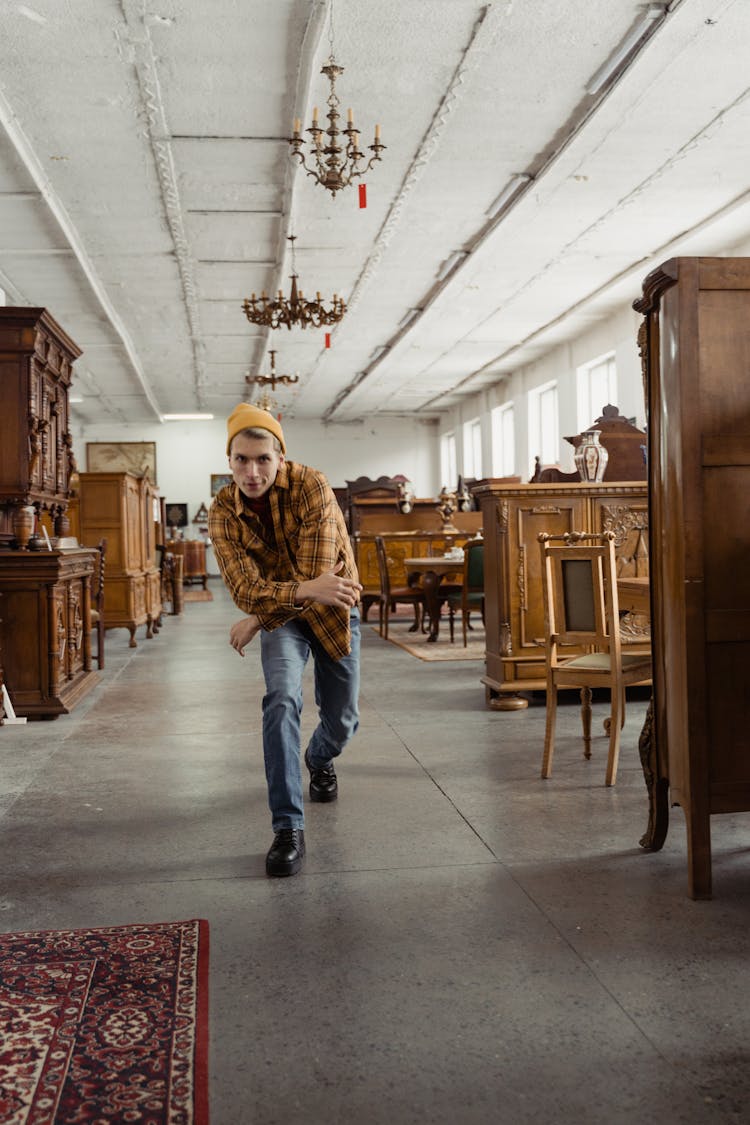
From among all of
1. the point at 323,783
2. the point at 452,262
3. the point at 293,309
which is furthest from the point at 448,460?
the point at 323,783

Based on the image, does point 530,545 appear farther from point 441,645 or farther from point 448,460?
point 448,460

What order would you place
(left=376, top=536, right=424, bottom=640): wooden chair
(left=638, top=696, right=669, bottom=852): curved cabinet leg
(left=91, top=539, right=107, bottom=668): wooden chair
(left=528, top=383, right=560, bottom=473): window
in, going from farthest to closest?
(left=528, top=383, right=560, bottom=473): window → (left=376, top=536, right=424, bottom=640): wooden chair → (left=91, top=539, right=107, bottom=668): wooden chair → (left=638, top=696, right=669, bottom=852): curved cabinet leg

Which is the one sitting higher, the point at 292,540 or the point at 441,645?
the point at 292,540

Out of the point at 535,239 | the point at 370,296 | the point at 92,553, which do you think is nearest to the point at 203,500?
the point at 370,296

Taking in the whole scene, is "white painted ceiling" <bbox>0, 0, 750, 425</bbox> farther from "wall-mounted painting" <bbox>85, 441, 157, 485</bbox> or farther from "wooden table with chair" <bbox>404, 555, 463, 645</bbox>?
"wall-mounted painting" <bbox>85, 441, 157, 485</bbox>

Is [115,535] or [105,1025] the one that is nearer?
[105,1025]

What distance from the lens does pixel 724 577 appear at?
2.87 metres

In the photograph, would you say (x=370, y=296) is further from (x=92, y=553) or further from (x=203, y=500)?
(x=203, y=500)

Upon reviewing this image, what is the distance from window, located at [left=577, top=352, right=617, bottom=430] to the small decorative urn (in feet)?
31.7

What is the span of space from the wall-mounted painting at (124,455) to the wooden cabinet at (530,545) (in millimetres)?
19647

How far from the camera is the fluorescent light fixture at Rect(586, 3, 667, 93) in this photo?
5973mm

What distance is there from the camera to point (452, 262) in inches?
453

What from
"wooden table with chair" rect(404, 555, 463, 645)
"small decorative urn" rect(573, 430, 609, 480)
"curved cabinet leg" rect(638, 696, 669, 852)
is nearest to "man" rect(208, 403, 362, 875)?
"curved cabinet leg" rect(638, 696, 669, 852)

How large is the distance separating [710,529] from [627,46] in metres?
4.77
